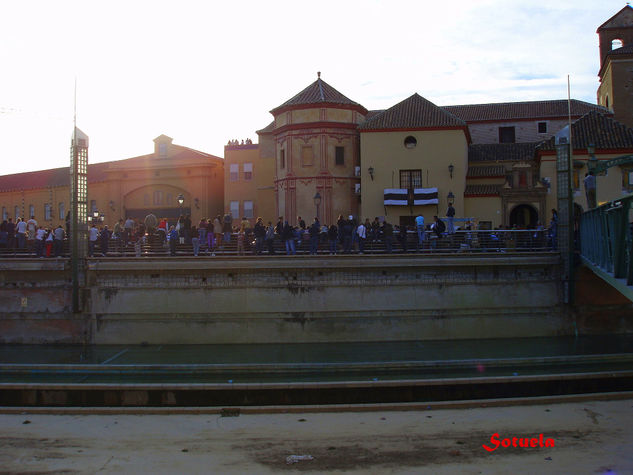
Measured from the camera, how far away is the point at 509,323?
2370 cm

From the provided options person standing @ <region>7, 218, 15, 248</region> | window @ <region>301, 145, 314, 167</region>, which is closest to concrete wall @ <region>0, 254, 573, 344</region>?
person standing @ <region>7, 218, 15, 248</region>

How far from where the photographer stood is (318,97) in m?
38.0

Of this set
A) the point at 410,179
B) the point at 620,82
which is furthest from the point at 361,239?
the point at 620,82

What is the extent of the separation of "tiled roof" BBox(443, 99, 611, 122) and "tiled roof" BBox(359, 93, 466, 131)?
9328 millimetres

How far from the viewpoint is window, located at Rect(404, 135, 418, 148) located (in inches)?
1436

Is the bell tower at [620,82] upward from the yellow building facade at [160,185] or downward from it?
upward

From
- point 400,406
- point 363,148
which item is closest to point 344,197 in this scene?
point 363,148

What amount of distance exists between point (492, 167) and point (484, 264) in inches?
696

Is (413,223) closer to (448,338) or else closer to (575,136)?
(575,136)

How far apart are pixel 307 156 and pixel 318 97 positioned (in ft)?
11.4

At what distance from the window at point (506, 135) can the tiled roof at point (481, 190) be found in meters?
9.16

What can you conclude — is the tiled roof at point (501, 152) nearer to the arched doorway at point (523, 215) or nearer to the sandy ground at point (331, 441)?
the arched doorway at point (523, 215)
